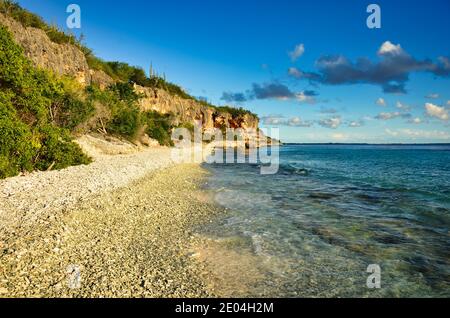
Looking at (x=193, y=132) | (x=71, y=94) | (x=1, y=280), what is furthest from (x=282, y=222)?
(x=193, y=132)

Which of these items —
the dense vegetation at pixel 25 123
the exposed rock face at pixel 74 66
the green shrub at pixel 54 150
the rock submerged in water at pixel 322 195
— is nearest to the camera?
the dense vegetation at pixel 25 123

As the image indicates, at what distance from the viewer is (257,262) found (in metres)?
7.85

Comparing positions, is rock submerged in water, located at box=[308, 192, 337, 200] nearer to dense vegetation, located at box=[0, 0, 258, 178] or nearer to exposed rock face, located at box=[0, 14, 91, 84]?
dense vegetation, located at box=[0, 0, 258, 178]

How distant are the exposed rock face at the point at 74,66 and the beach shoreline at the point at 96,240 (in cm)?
1869

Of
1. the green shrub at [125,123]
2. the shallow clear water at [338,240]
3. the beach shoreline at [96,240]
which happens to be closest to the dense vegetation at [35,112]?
the green shrub at [125,123]

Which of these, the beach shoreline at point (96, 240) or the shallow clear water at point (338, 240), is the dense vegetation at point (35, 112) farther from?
the shallow clear water at point (338, 240)

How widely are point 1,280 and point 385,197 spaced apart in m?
18.5

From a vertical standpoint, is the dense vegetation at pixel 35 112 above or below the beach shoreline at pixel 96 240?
above

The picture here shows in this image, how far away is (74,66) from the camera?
131ft

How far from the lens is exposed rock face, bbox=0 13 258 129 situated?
3105 cm

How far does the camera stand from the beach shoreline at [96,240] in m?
6.00

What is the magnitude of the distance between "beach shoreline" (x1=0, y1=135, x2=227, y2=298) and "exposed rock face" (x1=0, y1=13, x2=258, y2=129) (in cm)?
1869

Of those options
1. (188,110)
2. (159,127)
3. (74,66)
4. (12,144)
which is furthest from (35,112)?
(188,110)

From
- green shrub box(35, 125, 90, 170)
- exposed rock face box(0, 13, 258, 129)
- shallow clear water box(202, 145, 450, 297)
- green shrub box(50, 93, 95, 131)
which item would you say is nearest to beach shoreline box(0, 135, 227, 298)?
shallow clear water box(202, 145, 450, 297)
